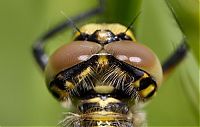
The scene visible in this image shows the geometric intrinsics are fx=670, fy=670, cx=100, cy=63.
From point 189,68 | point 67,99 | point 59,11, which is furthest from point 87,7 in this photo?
point 67,99

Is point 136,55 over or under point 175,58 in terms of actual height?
under

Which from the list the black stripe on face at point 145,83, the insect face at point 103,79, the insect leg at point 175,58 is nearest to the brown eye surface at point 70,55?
the insect face at point 103,79

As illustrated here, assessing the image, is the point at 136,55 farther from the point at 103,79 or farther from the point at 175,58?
the point at 175,58

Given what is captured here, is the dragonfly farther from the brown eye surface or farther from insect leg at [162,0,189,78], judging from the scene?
insect leg at [162,0,189,78]

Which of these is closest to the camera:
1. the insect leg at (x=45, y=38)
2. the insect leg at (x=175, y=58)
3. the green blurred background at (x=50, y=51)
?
the green blurred background at (x=50, y=51)

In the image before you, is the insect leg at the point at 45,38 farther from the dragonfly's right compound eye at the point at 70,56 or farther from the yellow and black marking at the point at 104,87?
the yellow and black marking at the point at 104,87

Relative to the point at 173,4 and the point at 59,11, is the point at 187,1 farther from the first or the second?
the point at 59,11

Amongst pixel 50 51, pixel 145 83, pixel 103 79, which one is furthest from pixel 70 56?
pixel 50 51
